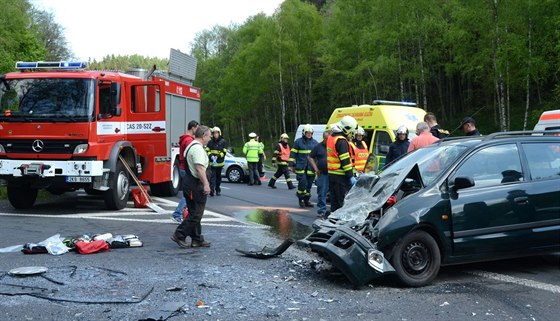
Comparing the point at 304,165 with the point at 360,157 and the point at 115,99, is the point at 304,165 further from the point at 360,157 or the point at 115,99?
the point at 115,99

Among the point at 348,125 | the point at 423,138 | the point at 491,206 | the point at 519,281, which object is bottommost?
the point at 519,281

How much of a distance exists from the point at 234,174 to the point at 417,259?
52.1ft

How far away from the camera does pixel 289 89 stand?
57656 millimetres

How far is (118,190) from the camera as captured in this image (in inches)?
464

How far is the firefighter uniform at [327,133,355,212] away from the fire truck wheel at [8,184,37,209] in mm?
6685

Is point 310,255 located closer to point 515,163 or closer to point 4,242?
A: point 515,163

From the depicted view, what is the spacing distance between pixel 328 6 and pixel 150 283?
186 ft

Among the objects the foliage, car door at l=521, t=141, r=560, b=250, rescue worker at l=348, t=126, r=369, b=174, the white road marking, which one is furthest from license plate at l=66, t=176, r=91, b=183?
the foliage

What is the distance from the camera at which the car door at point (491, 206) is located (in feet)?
20.0

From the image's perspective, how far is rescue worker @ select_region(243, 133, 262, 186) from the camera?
19266 mm

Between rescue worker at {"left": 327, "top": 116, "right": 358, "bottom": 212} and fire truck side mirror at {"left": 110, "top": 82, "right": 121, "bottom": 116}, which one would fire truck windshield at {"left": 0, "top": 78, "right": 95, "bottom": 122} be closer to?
fire truck side mirror at {"left": 110, "top": 82, "right": 121, "bottom": 116}

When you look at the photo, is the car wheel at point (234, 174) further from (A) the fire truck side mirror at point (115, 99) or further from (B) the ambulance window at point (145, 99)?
(A) the fire truck side mirror at point (115, 99)

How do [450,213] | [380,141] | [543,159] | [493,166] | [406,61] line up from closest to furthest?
[450,213] → [493,166] → [543,159] → [380,141] → [406,61]

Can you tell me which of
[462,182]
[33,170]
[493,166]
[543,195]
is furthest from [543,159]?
[33,170]
